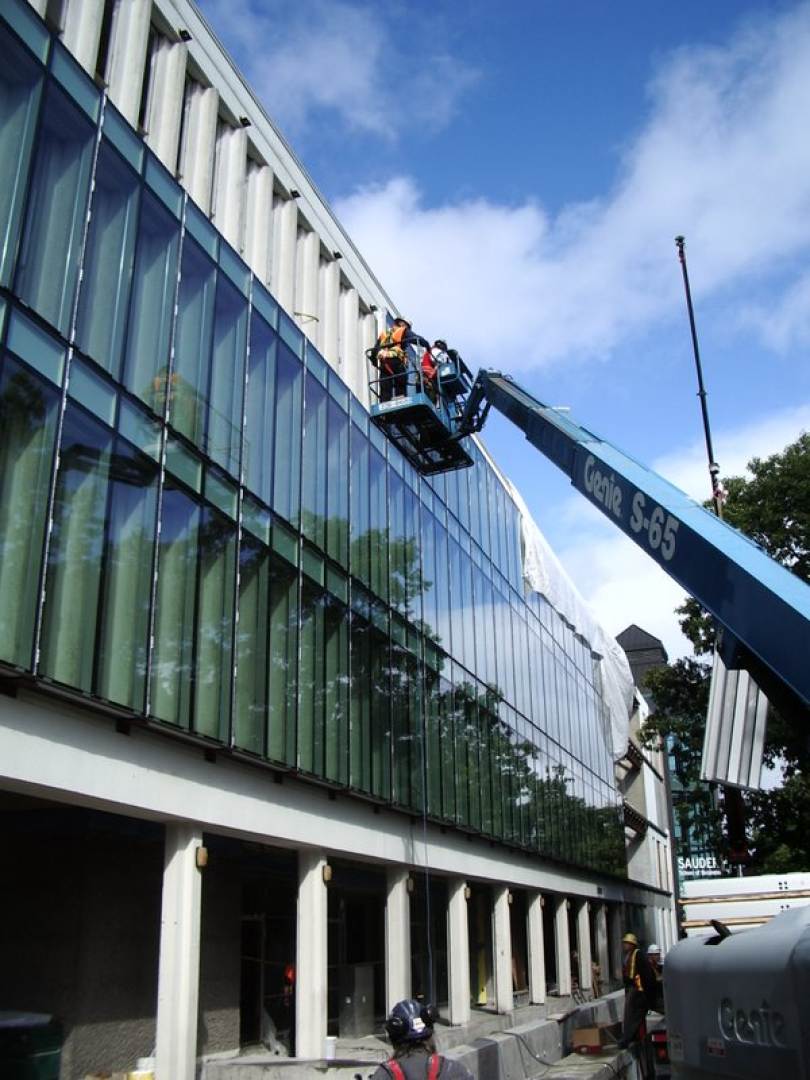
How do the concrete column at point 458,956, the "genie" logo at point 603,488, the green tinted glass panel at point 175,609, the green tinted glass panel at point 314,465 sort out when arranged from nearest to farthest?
the "genie" logo at point 603,488
the green tinted glass panel at point 175,609
the green tinted glass panel at point 314,465
the concrete column at point 458,956

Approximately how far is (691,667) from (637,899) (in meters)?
21.4

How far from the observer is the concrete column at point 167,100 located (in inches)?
540

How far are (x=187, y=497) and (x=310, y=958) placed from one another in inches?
277

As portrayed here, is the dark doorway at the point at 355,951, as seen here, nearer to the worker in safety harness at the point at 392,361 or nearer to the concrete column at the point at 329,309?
the worker in safety harness at the point at 392,361

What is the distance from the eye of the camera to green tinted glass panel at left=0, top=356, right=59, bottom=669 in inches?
361

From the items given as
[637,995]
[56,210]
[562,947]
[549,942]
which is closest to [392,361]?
[56,210]

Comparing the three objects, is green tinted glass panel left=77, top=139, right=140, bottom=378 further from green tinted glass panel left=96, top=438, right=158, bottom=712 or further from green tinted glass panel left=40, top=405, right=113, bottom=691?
green tinted glass panel left=96, top=438, right=158, bottom=712

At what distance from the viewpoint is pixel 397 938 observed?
17562 millimetres

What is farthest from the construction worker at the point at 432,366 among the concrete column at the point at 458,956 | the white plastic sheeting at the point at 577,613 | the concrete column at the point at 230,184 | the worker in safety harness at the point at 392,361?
the white plastic sheeting at the point at 577,613

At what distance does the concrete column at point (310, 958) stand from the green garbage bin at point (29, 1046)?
422 centimetres

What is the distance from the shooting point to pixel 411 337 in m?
14.1

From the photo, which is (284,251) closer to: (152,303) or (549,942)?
(152,303)

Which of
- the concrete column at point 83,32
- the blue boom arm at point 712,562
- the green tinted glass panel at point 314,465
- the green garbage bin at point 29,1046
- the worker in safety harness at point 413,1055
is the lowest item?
the green garbage bin at point 29,1046

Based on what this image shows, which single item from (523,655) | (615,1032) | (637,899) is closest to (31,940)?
(615,1032)
